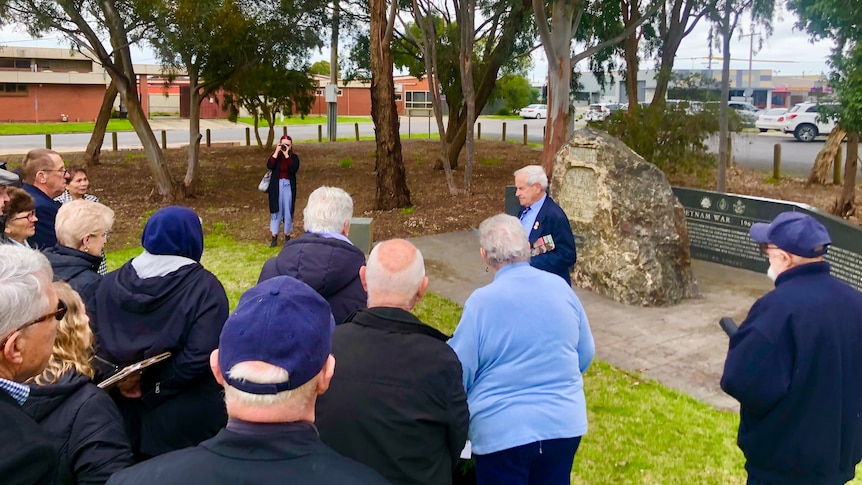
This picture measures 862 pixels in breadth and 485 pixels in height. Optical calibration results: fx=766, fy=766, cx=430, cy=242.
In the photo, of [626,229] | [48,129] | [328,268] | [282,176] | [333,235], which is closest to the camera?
[328,268]

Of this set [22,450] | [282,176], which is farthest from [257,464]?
[282,176]

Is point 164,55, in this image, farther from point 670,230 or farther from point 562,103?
point 670,230

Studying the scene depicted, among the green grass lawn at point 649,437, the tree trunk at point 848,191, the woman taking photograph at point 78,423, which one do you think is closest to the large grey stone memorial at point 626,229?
the green grass lawn at point 649,437

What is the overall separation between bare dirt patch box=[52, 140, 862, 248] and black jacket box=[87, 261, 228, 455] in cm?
871

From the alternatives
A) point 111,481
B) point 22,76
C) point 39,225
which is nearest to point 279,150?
point 39,225

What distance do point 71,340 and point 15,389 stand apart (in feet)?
2.08

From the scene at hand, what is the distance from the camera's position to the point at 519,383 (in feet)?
10.6

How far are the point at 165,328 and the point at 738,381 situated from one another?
2460mm

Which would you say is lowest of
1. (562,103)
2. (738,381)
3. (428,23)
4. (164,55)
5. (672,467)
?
(672,467)

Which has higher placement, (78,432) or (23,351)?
(23,351)

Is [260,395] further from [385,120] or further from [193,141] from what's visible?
[193,141]

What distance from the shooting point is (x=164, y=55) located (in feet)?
49.7

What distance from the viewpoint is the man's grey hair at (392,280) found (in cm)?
285

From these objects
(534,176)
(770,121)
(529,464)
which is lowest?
(529,464)
